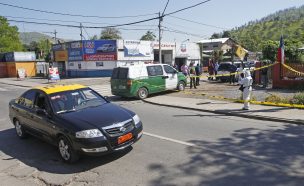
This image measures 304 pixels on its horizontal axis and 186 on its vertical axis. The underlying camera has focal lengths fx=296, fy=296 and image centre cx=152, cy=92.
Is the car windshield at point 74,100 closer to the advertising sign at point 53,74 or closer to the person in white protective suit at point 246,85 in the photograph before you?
the person in white protective suit at point 246,85

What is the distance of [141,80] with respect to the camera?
15.6 metres

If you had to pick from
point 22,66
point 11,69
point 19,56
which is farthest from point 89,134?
point 11,69

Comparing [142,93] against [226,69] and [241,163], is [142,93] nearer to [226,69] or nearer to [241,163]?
[226,69]

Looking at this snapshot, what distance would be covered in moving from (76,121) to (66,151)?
70cm

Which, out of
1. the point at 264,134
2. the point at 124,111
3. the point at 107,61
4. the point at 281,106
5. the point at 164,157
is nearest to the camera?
the point at 164,157

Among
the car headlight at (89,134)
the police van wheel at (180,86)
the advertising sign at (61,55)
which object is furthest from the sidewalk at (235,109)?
the advertising sign at (61,55)

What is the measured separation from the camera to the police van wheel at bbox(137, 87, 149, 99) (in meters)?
15.5

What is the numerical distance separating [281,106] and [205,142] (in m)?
5.52

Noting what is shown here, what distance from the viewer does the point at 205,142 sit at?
7.30 metres

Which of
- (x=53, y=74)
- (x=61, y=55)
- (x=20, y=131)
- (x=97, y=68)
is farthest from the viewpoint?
(x=61, y=55)

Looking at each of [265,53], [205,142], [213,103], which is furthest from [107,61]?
[205,142]

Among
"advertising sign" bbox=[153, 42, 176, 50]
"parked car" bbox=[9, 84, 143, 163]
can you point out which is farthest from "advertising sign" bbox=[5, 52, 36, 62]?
"parked car" bbox=[9, 84, 143, 163]

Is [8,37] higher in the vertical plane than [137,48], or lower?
higher

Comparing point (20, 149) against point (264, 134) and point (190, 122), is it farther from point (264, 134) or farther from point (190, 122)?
point (264, 134)
